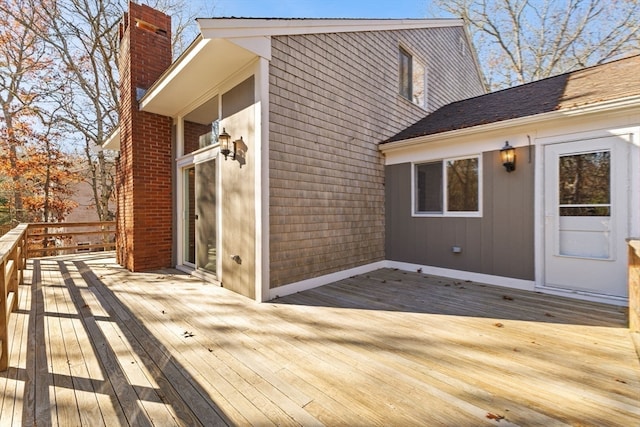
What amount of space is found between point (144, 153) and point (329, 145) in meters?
3.80

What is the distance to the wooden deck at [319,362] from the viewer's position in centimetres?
184

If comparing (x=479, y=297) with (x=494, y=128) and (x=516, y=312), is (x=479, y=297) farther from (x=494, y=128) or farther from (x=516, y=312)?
(x=494, y=128)

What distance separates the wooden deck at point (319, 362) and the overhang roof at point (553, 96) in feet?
9.32

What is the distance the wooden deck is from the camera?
1.84 m

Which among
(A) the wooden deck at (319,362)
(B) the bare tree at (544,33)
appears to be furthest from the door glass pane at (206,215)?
(B) the bare tree at (544,33)

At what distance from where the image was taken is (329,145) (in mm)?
5105

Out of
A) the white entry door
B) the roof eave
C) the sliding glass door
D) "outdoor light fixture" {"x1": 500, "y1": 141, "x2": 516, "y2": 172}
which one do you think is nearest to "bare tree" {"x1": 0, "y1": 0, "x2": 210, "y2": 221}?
the sliding glass door

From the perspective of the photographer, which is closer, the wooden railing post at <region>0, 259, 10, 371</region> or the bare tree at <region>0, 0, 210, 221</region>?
the wooden railing post at <region>0, 259, 10, 371</region>

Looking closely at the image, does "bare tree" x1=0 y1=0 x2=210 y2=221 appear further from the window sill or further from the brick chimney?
the window sill

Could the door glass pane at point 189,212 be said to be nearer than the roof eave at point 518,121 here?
No

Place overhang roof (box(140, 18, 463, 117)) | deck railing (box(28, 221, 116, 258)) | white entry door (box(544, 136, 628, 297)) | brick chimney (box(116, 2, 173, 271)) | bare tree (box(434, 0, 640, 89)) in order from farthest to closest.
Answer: bare tree (box(434, 0, 640, 89)), deck railing (box(28, 221, 116, 258)), brick chimney (box(116, 2, 173, 271)), white entry door (box(544, 136, 628, 297)), overhang roof (box(140, 18, 463, 117))

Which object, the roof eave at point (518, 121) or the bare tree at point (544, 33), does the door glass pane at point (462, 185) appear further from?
the bare tree at point (544, 33)

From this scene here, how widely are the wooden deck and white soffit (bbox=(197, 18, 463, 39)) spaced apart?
338 centimetres

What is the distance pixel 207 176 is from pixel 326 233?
2.36 meters
